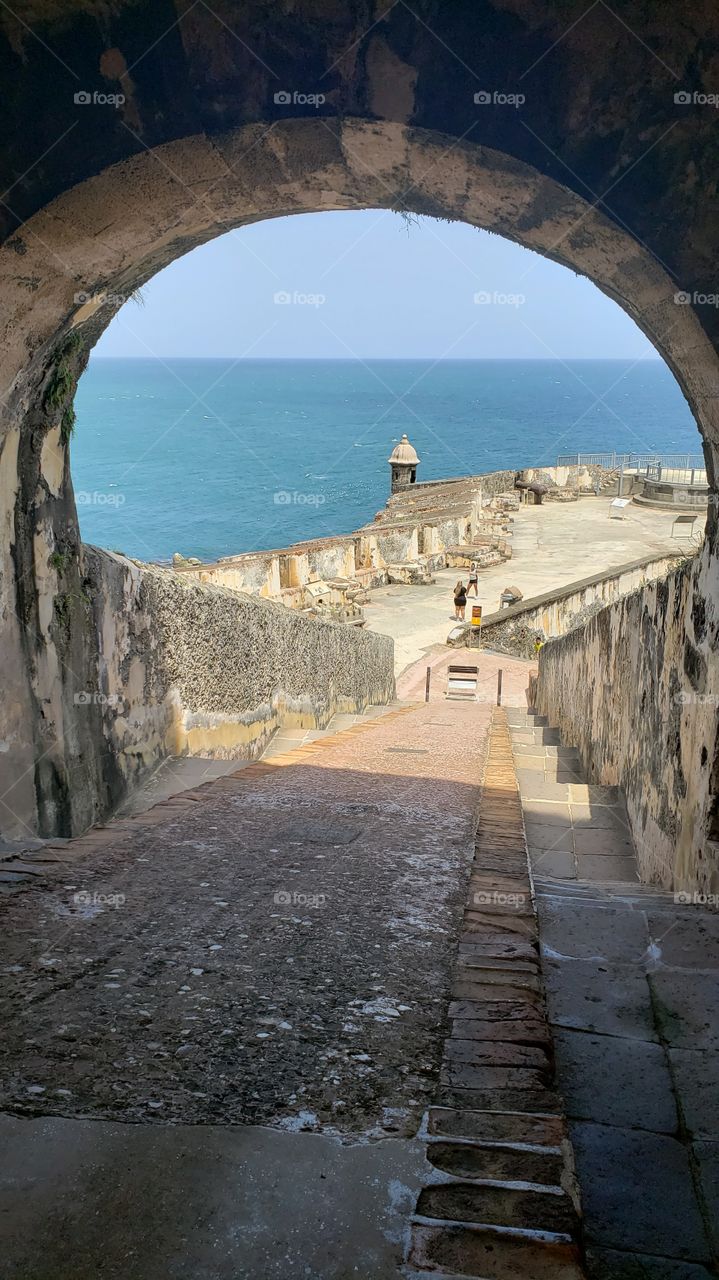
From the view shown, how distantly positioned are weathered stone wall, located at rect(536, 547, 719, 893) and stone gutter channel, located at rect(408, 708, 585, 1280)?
107cm

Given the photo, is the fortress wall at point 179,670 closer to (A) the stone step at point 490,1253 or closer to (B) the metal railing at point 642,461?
(A) the stone step at point 490,1253

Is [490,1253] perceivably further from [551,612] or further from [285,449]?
[285,449]

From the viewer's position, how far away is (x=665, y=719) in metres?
4.82

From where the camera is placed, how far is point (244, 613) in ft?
25.5

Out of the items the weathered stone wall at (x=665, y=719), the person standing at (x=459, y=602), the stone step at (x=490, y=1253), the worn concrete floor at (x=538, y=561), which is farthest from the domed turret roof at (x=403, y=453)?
the stone step at (x=490, y=1253)

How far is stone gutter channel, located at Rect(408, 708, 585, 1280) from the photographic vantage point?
5.97 feet

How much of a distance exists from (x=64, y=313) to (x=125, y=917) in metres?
2.49

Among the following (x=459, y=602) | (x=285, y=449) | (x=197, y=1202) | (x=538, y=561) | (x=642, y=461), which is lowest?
(x=459, y=602)

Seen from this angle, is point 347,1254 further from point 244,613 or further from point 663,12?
point 244,613

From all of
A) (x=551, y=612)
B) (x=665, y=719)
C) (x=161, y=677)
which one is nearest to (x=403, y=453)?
(x=551, y=612)

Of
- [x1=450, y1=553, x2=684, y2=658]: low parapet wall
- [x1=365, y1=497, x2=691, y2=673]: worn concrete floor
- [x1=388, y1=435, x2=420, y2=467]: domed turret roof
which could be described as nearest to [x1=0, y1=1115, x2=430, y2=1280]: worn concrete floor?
[x1=365, y1=497, x2=691, y2=673]: worn concrete floor

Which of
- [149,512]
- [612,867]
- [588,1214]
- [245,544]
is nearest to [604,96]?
[588,1214]

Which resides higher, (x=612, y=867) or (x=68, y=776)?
(x=68, y=776)

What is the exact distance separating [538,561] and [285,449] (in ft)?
289
